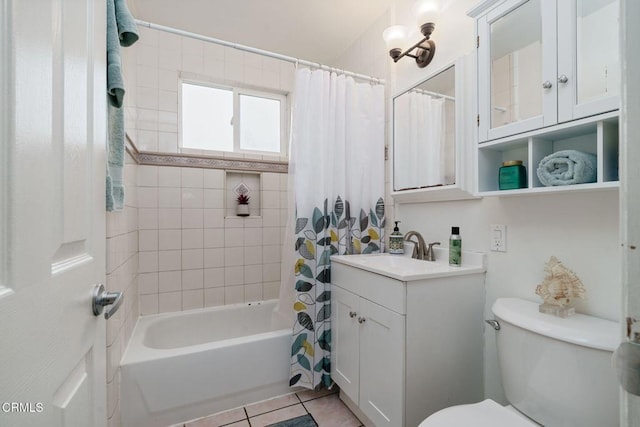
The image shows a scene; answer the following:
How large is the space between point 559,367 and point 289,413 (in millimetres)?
1361

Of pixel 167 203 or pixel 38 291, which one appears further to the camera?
pixel 167 203

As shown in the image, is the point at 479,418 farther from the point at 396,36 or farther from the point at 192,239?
the point at 192,239

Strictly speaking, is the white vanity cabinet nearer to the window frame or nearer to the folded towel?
the folded towel

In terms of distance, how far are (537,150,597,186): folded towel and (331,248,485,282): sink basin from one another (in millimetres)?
517

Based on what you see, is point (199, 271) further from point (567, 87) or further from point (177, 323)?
point (567, 87)

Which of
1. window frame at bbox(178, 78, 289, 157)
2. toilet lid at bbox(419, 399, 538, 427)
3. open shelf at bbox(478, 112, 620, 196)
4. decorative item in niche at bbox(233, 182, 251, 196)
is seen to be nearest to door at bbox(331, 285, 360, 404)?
toilet lid at bbox(419, 399, 538, 427)

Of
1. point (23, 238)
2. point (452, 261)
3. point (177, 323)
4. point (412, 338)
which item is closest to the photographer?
point (23, 238)

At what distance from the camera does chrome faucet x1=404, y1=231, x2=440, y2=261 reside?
5.45 ft

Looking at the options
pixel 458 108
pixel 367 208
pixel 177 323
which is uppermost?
pixel 458 108

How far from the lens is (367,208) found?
195 centimetres

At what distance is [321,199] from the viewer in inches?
71.1

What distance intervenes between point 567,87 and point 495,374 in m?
1.23

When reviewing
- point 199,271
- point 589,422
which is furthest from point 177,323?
point 589,422

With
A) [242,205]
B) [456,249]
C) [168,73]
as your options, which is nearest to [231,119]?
[168,73]
